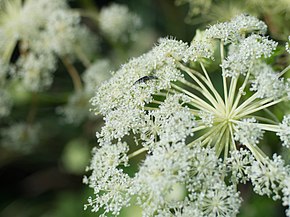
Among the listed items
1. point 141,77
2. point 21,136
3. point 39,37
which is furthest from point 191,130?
point 21,136

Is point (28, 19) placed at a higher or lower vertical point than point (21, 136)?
higher

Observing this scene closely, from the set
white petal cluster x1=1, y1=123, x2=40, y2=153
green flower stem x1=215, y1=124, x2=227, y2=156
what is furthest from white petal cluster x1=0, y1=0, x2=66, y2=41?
green flower stem x1=215, y1=124, x2=227, y2=156

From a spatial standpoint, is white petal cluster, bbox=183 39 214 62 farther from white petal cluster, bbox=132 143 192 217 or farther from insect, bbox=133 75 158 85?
white petal cluster, bbox=132 143 192 217

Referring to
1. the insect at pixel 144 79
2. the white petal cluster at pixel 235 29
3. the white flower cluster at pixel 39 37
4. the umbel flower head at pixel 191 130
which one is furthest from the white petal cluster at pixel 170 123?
the white flower cluster at pixel 39 37

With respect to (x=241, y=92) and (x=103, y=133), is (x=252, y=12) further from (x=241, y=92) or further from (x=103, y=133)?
(x=103, y=133)

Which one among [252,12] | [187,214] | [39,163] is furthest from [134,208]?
[39,163]

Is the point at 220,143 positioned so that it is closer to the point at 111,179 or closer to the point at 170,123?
the point at 170,123
